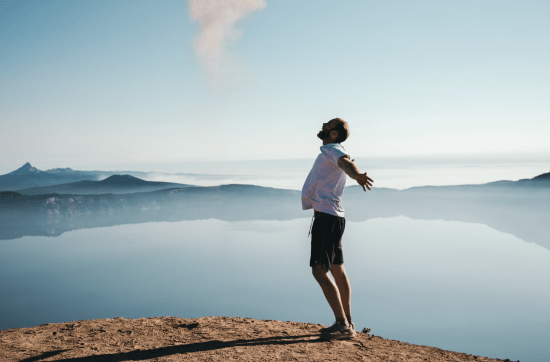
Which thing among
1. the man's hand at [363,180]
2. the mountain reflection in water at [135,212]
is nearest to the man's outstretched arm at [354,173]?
the man's hand at [363,180]

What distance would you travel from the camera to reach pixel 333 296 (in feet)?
11.6

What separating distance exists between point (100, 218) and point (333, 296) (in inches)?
4847

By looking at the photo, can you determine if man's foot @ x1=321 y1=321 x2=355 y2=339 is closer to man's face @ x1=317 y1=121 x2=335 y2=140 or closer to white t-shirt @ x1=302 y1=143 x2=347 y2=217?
white t-shirt @ x1=302 y1=143 x2=347 y2=217

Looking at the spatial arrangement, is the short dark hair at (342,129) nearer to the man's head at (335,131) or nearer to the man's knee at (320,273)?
the man's head at (335,131)

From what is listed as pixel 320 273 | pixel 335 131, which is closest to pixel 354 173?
pixel 335 131

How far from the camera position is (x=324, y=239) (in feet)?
A: 11.6

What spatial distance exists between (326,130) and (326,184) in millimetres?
675

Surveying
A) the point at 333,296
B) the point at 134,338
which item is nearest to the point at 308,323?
the point at 333,296

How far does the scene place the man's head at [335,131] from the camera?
371 centimetres

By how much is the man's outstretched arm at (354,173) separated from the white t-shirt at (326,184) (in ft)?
0.90

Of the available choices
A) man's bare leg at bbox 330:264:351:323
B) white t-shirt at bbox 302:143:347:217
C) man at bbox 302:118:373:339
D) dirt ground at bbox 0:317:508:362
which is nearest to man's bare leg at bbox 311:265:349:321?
man at bbox 302:118:373:339

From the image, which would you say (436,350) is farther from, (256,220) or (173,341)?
(256,220)

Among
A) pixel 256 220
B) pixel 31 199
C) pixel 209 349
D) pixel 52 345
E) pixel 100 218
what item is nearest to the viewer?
pixel 209 349

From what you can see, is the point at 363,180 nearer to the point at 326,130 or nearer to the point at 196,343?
the point at 326,130
